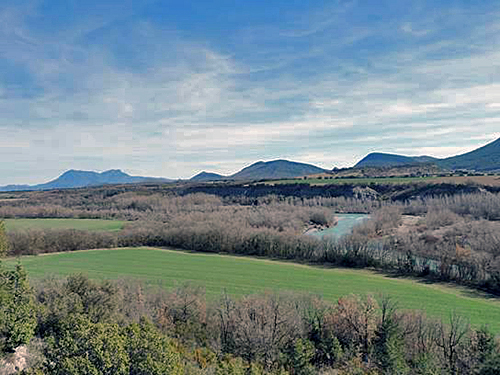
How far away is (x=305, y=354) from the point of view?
2803 cm

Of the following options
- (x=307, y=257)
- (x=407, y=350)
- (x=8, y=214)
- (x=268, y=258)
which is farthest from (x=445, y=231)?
(x=8, y=214)

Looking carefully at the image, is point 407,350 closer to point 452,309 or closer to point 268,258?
point 452,309

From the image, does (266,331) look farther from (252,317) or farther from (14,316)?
(14,316)

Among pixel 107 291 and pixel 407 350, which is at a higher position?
pixel 107 291

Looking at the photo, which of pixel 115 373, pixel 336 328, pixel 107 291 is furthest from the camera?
pixel 107 291

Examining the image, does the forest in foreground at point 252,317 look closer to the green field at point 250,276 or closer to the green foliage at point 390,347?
the green foliage at point 390,347

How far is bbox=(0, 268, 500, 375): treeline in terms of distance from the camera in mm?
25625

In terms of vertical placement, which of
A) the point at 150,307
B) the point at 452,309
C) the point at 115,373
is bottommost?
the point at 452,309

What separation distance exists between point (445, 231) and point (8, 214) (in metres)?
129

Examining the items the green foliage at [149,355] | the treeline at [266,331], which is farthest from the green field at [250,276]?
the green foliage at [149,355]

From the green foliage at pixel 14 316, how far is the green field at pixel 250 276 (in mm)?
25337

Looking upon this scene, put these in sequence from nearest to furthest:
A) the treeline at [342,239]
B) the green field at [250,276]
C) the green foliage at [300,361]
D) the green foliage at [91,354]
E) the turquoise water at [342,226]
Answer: the green foliage at [91,354] < the green foliage at [300,361] < the green field at [250,276] < the treeline at [342,239] < the turquoise water at [342,226]

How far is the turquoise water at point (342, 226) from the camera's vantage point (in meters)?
94.2

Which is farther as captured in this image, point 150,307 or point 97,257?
point 97,257
